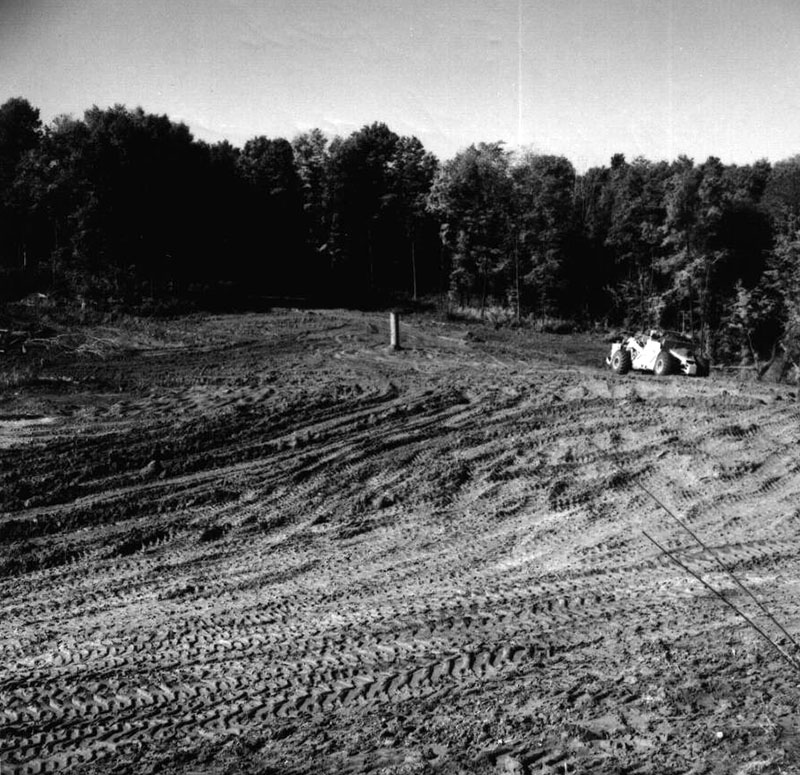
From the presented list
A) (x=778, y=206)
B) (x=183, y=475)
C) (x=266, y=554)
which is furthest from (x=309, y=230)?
(x=266, y=554)

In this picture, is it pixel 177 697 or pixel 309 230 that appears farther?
pixel 309 230

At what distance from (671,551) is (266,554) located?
4958 millimetres

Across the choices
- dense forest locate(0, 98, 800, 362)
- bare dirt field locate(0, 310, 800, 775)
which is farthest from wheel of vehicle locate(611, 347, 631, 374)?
dense forest locate(0, 98, 800, 362)

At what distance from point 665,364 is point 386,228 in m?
32.5

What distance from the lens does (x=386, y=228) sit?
50.5 meters

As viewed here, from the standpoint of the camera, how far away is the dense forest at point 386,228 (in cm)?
3522

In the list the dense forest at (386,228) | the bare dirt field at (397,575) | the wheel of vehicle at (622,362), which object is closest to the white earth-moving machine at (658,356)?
the wheel of vehicle at (622,362)

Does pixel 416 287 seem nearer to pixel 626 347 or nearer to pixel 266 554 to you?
pixel 626 347

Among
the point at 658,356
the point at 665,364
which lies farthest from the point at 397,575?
the point at 658,356

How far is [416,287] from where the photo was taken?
2031 inches

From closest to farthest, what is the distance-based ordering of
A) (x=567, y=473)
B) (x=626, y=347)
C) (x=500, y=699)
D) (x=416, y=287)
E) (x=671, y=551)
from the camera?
(x=500, y=699)
(x=671, y=551)
(x=567, y=473)
(x=626, y=347)
(x=416, y=287)

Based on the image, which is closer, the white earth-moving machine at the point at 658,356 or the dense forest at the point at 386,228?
the white earth-moving machine at the point at 658,356

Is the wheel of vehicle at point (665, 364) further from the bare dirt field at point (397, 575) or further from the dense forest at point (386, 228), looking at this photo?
the dense forest at point (386, 228)

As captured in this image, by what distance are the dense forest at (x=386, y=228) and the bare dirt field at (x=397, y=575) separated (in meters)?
17.8
